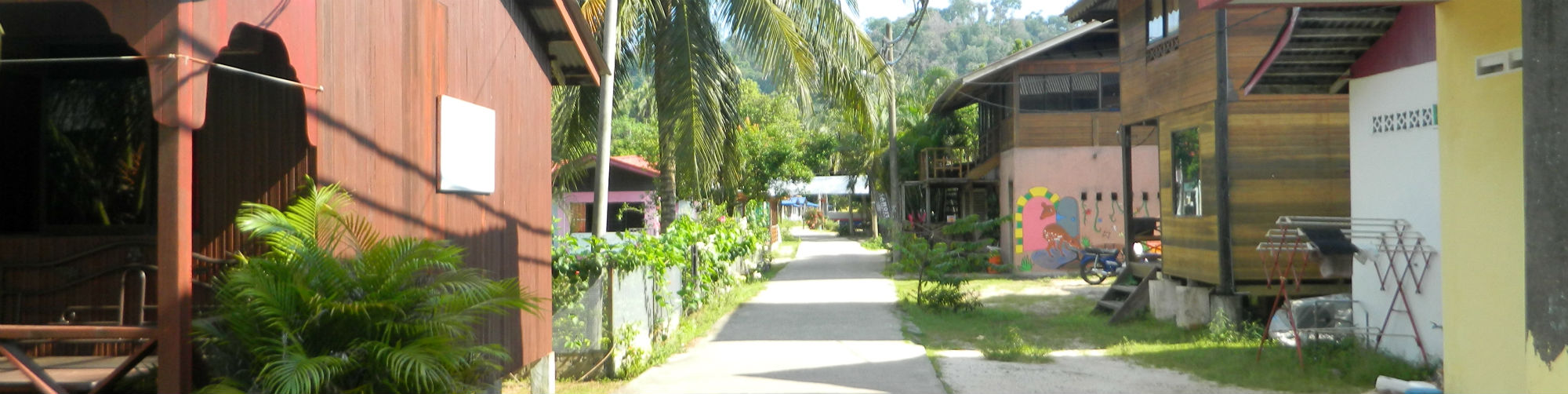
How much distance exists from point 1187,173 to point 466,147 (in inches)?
400

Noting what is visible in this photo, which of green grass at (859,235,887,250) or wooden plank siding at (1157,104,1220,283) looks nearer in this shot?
wooden plank siding at (1157,104,1220,283)

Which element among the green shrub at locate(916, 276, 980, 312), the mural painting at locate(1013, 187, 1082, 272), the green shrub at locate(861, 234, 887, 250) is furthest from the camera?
the green shrub at locate(861, 234, 887, 250)

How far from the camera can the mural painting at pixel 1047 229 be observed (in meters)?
25.0

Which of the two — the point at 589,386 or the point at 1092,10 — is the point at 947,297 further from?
the point at 589,386

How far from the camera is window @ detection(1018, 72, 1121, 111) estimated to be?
80.7ft

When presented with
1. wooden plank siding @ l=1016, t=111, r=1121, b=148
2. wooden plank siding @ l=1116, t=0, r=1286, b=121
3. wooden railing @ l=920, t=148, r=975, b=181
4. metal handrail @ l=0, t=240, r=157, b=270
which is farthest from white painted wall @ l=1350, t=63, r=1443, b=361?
wooden railing @ l=920, t=148, r=975, b=181

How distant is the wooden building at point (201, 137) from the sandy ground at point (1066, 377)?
418 cm

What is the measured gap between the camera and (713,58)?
1571 cm

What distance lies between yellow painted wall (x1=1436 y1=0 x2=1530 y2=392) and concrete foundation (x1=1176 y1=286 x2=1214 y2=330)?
6512mm

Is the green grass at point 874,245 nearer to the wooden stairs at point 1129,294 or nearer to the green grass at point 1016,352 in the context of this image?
the wooden stairs at point 1129,294

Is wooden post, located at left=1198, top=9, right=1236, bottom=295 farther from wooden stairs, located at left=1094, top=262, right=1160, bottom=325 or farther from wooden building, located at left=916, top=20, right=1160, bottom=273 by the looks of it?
wooden building, located at left=916, top=20, right=1160, bottom=273

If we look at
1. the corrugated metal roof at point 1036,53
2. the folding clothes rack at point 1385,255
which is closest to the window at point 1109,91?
the corrugated metal roof at point 1036,53

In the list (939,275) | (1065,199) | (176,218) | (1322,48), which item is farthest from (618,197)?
(176,218)

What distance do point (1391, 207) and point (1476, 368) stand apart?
3.54 meters
